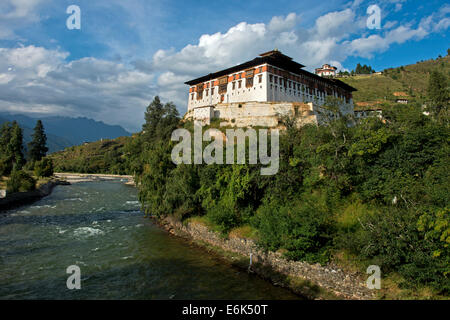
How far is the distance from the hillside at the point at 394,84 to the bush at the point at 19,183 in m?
91.8

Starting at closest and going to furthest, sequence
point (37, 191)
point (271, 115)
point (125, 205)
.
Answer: point (271, 115)
point (125, 205)
point (37, 191)

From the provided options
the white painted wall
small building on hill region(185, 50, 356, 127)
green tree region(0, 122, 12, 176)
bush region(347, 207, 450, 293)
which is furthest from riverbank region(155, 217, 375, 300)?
green tree region(0, 122, 12, 176)

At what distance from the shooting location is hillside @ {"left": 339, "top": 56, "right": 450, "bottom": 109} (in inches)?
3812

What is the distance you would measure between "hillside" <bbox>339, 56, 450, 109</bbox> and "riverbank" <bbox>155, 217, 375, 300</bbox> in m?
78.9

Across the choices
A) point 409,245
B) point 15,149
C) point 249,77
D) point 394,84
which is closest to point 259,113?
point 249,77

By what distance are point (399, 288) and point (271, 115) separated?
27.9 m

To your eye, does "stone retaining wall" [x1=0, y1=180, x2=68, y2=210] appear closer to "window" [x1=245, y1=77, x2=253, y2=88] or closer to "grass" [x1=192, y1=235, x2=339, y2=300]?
"grass" [x1=192, y1=235, x2=339, y2=300]

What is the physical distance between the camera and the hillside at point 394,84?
9682 cm

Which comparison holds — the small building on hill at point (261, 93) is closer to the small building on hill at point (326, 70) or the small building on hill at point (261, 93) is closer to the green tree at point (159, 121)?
the green tree at point (159, 121)

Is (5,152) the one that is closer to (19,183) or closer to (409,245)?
(19,183)

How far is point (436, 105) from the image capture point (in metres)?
47.7

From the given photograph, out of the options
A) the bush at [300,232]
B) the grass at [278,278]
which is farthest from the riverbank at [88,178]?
the bush at [300,232]

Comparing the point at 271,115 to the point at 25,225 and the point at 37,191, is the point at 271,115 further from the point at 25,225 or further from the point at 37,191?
the point at 37,191

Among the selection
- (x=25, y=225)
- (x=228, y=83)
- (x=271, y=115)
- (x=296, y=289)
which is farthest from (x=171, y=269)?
(x=228, y=83)
